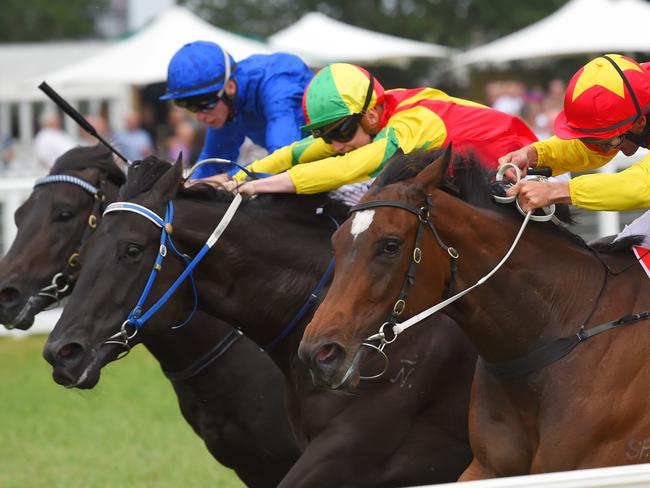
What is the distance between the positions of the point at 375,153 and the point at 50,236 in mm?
1750

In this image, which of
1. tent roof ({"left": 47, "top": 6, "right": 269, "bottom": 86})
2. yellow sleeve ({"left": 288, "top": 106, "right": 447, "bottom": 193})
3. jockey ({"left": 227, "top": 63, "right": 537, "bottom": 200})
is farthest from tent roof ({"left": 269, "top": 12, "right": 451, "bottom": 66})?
yellow sleeve ({"left": 288, "top": 106, "right": 447, "bottom": 193})

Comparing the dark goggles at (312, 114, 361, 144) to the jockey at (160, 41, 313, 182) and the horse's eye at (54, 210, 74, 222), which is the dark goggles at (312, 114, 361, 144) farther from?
the horse's eye at (54, 210, 74, 222)

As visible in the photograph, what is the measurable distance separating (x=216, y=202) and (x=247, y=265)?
319 millimetres

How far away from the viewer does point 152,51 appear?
16.2m

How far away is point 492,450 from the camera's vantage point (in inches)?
163

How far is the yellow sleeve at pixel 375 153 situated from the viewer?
464 centimetres

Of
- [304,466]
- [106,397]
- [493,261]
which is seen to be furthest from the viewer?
[106,397]

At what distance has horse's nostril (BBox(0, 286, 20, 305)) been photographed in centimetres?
558

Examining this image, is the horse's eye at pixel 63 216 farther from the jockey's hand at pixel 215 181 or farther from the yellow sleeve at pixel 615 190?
the yellow sleeve at pixel 615 190

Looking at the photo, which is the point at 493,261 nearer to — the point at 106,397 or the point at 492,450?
the point at 492,450

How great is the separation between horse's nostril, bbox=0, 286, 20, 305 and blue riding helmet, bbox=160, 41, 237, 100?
1089mm

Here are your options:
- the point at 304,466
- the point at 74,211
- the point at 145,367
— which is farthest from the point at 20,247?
the point at 145,367

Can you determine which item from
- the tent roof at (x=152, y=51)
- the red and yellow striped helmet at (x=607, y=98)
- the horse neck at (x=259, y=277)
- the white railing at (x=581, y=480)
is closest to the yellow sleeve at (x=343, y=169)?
the horse neck at (x=259, y=277)

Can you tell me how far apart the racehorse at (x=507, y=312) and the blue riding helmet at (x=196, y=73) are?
1854 mm
